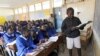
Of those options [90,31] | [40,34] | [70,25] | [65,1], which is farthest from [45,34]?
[65,1]

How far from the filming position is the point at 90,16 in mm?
4785

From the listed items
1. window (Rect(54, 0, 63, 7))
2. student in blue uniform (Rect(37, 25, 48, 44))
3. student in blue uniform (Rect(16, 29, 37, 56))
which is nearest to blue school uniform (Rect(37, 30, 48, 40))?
student in blue uniform (Rect(37, 25, 48, 44))

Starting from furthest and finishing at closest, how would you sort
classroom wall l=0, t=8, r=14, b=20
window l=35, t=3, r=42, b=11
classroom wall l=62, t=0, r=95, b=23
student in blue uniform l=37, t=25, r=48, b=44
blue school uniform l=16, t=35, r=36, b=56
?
classroom wall l=0, t=8, r=14, b=20 < window l=35, t=3, r=42, b=11 < classroom wall l=62, t=0, r=95, b=23 < student in blue uniform l=37, t=25, r=48, b=44 < blue school uniform l=16, t=35, r=36, b=56

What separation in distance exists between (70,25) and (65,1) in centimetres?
285

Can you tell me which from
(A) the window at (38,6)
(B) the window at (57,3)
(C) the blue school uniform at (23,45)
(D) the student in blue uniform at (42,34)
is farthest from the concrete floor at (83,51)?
(A) the window at (38,6)

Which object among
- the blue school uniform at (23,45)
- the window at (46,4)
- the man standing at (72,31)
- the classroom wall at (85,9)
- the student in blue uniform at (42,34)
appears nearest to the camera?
the blue school uniform at (23,45)

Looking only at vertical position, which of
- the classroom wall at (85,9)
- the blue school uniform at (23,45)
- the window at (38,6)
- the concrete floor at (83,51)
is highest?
the window at (38,6)

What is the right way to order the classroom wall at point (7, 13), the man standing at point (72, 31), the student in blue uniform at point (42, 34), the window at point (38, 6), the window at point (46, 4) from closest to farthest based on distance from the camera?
the man standing at point (72, 31) < the student in blue uniform at point (42, 34) < the window at point (46, 4) < the window at point (38, 6) < the classroom wall at point (7, 13)

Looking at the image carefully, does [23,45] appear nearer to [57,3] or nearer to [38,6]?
[57,3]

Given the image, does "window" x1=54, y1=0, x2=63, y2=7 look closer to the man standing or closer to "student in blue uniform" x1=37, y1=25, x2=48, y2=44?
"student in blue uniform" x1=37, y1=25, x2=48, y2=44

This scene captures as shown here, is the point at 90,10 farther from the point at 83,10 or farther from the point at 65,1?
the point at 65,1

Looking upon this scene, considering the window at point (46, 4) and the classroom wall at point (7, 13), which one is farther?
the classroom wall at point (7, 13)

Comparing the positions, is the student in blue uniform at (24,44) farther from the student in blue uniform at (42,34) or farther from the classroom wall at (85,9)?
the classroom wall at (85,9)

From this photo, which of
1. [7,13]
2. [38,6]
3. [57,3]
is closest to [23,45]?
[57,3]
